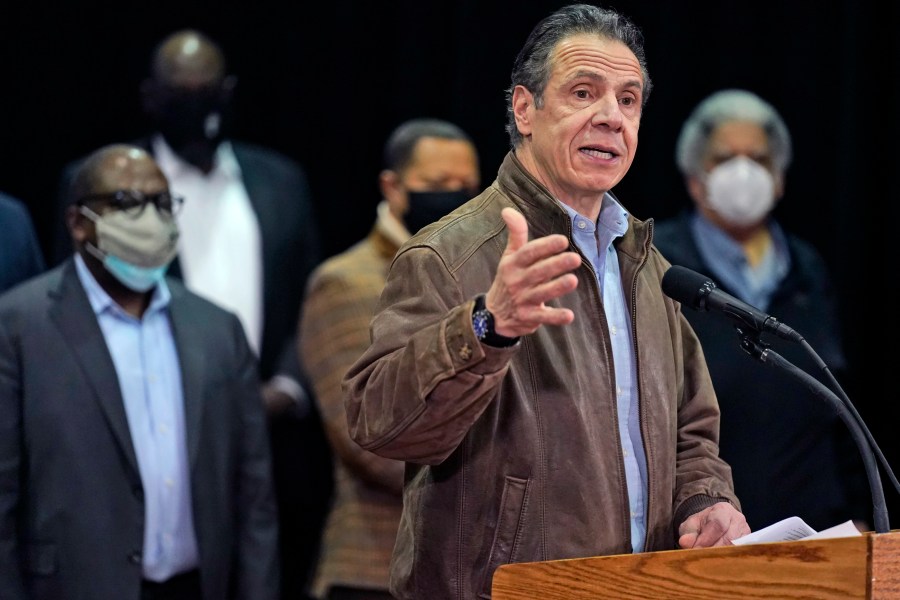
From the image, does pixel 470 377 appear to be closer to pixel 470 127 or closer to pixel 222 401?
pixel 222 401

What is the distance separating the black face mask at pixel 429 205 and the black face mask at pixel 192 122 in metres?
0.81

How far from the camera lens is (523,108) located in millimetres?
2523

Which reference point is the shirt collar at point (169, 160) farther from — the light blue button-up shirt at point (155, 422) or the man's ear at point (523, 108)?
the man's ear at point (523, 108)

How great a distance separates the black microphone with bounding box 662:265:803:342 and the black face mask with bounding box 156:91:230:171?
8.64ft

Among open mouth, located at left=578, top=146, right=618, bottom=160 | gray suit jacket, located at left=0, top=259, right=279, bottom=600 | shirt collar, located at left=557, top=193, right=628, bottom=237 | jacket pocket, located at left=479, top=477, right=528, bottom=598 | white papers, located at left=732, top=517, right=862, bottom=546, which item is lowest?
gray suit jacket, located at left=0, top=259, right=279, bottom=600

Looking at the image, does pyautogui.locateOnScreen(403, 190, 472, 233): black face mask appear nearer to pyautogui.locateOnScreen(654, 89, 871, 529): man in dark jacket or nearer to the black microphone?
pyautogui.locateOnScreen(654, 89, 871, 529): man in dark jacket

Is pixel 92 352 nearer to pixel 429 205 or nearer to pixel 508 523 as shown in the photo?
pixel 429 205

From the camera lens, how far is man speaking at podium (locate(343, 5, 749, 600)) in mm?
2166

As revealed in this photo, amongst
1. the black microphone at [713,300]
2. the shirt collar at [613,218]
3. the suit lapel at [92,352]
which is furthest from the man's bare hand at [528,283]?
the suit lapel at [92,352]

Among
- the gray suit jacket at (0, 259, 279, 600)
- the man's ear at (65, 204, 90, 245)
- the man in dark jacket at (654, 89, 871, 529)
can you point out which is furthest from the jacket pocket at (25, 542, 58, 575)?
the man in dark jacket at (654, 89, 871, 529)

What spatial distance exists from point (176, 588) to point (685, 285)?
71.6 inches

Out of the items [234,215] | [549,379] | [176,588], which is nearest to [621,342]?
[549,379]

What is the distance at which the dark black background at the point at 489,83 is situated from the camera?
485cm

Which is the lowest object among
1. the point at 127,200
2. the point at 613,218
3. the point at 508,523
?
the point at 508,523
